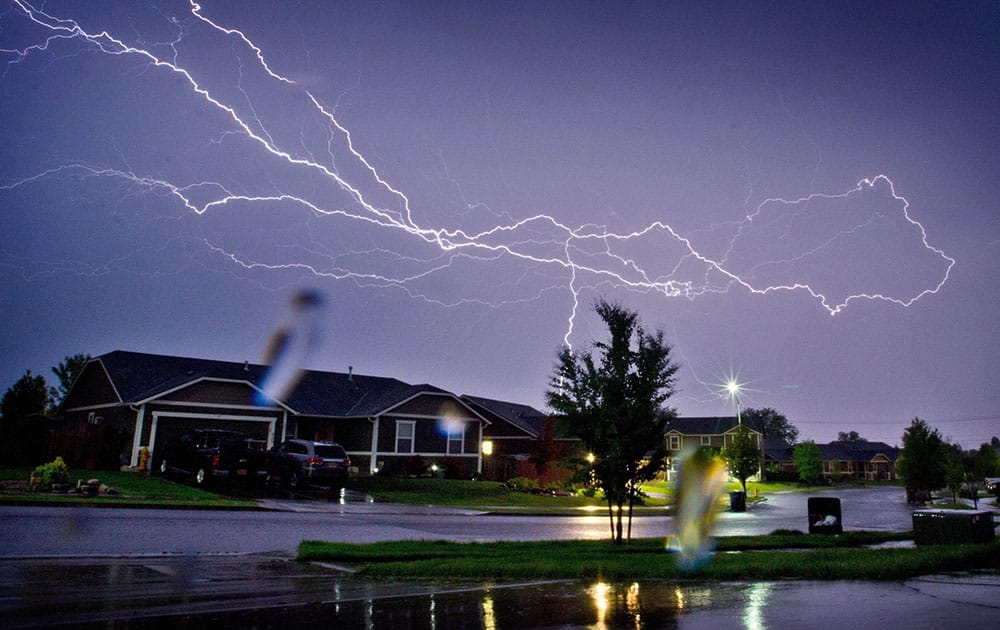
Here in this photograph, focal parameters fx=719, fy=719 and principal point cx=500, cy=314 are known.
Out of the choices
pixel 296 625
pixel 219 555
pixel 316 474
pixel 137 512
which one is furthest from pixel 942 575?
pixel 316 474

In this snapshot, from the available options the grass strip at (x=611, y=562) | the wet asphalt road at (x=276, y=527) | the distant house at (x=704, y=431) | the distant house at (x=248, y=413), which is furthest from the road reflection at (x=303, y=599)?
the distant house at (x=704, y=431)

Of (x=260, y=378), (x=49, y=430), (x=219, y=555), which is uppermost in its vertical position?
(x=260, y=378)

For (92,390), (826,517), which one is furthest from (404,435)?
(826,517)

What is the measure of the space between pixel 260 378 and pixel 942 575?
3368 centimetres

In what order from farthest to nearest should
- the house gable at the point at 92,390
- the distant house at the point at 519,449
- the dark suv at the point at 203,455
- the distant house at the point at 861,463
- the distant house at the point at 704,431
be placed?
1. the distant house at the point at 861,463
2. the distant house at the point at 704,431
3. the distant house at the point at 519,449
4. the house gable at the point at 92,390
5. the dark suv at the point at 203,455

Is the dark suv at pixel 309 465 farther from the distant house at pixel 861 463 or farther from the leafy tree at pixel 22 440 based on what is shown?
the distant house at pixel 861 463

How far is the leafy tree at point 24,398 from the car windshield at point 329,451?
61.1 ft

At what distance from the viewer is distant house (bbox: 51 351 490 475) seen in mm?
30266

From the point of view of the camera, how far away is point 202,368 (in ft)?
125

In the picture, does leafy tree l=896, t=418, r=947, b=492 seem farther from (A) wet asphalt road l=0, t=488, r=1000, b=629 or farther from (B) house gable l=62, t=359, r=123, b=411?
(B) house gable l=62, t=359, r=123, b=411

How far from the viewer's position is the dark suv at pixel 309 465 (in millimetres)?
27969

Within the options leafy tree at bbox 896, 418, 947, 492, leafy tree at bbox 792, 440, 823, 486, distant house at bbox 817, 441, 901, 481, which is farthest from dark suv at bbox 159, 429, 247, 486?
distant house at bbox 817, 441, 901, 481

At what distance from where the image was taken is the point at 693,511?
22312 millimetres

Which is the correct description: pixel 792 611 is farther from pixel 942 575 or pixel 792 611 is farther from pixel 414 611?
pixel 942 575
